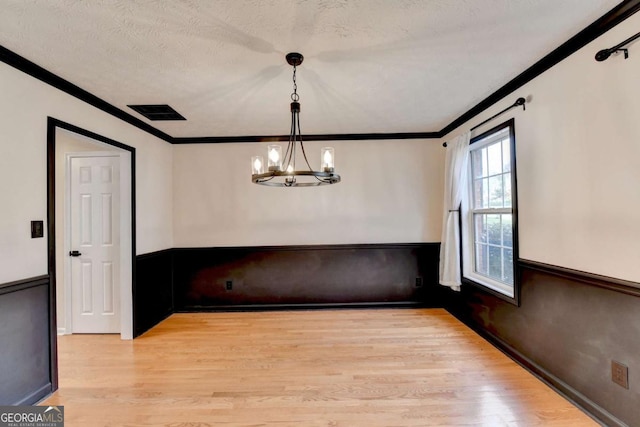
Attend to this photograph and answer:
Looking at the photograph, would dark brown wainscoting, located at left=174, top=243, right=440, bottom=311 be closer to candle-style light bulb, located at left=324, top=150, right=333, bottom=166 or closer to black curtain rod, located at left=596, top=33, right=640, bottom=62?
candle-style light bulb, located at left=324, top=150, right=333, bottom=166

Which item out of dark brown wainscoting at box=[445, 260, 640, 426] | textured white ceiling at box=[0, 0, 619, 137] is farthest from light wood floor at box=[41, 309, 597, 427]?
textured white ceiling at box=[0, 0, 619, 137]

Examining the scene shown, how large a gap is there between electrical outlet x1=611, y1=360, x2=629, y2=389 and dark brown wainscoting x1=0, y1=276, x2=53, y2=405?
3.79 m

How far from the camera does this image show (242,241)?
14.0 feet

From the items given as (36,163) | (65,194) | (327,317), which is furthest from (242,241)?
(36,163)

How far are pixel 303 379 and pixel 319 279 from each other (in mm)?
1839

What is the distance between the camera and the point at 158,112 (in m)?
3.26

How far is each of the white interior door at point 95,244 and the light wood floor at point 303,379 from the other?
0.26m

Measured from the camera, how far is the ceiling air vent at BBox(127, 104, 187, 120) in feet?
10.2

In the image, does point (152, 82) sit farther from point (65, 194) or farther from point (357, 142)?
point (357, 142)

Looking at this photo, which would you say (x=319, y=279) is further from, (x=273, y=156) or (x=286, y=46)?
(x=286, y=46)

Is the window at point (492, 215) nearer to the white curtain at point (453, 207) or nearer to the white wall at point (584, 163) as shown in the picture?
the white curtain at point (453, 207)

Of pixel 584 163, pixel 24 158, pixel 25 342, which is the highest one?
pixel 24 158

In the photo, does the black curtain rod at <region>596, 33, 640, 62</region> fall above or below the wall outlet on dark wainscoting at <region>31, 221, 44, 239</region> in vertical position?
above

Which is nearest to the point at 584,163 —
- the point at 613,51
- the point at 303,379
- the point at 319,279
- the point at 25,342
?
the point at 613,51
